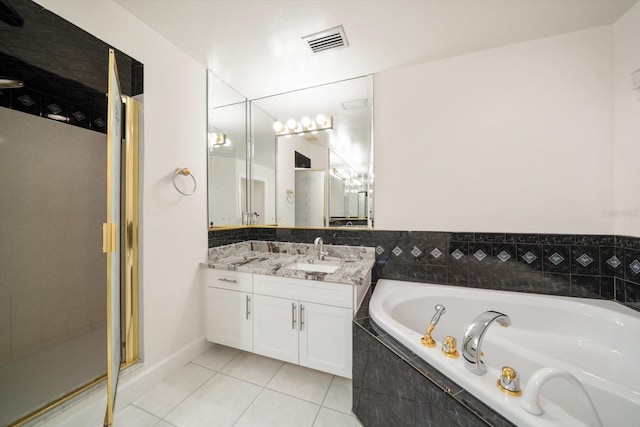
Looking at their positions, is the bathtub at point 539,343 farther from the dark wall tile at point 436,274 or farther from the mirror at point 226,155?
the mirror at point 226,155

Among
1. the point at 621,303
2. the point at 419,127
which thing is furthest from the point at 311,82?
the point at 621,303

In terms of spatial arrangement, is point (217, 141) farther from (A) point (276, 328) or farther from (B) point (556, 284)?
(B) point (556, 284)

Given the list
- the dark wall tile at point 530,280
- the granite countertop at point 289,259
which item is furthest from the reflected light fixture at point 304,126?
the dark wall tile at point 530,280

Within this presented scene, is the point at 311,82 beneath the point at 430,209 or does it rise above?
above

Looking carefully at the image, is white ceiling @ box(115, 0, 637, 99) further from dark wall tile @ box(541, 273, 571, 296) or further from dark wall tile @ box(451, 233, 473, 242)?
dark wall tile @ box(541, 273, 571, 296)

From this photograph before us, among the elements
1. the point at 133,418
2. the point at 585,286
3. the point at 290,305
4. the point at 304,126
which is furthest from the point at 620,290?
the point at 133,418

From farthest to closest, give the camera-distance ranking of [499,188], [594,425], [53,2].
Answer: [499,188]
[53,2]
[594,425]

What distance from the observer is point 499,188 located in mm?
1812

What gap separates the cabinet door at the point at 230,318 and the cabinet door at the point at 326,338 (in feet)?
1.53

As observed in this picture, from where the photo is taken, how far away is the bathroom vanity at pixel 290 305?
1.57m

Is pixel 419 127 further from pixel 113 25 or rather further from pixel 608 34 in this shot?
pixel 113 25

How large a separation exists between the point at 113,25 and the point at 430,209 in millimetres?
2510

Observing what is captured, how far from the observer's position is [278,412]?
4.68ft

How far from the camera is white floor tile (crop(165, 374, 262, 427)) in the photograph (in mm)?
1360
